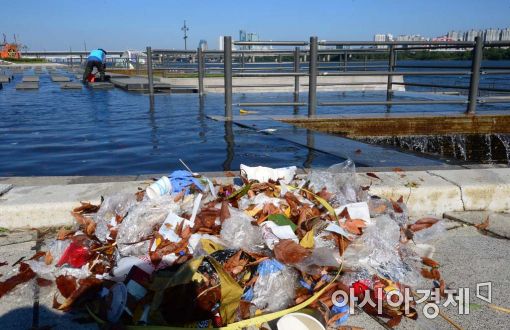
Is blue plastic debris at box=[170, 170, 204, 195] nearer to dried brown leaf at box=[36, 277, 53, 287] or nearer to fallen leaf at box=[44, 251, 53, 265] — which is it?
fallen leaf at box=[44, 251, 53, 265]

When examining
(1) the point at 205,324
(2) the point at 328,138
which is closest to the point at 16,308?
(1) the point at 205,324

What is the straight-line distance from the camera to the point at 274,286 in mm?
1986

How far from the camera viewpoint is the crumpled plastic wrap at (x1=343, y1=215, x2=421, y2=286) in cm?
216

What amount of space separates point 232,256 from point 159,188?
0.85 m

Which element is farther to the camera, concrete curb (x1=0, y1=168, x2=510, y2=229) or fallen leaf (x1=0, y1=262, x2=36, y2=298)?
concrete curb (x1=0, y1=168, x2=510, y2=229)

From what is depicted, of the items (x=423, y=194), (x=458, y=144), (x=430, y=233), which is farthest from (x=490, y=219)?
(x=458, y=144)

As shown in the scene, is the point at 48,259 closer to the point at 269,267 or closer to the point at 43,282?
the point at 43,282

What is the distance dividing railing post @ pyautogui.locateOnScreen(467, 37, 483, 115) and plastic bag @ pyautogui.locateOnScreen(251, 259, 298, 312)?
5.72 m

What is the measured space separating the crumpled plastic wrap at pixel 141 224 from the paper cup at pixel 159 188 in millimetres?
100

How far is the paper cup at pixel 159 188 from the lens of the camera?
2.66 metres

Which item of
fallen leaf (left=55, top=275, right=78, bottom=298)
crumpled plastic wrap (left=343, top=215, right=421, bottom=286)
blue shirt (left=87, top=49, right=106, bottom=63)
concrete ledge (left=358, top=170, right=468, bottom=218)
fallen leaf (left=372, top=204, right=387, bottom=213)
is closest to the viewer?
fallen leaf (left=55, top=275, right=78, bottom=298)

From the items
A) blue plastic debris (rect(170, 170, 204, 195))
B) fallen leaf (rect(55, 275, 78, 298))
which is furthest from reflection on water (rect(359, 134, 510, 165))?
fallen leaf (rect(55, 275, 78, 298))

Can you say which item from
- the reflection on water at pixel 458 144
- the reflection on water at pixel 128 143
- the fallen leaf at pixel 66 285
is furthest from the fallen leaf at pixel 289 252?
the reflection on water at pixel 458 144

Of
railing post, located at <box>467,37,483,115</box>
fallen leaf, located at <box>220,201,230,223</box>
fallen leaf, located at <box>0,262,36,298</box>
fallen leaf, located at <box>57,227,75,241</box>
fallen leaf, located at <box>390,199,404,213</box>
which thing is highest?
railing post, located at <box>467,37,483,115</box>
